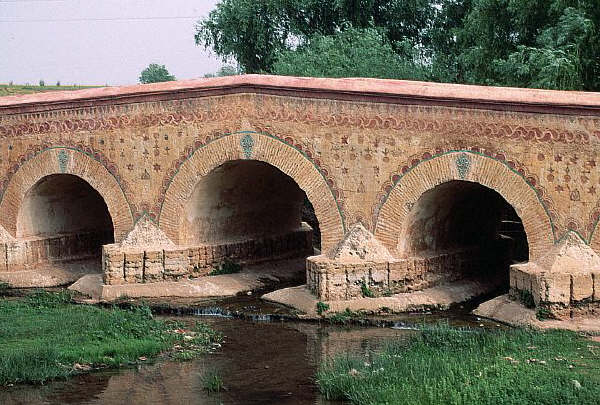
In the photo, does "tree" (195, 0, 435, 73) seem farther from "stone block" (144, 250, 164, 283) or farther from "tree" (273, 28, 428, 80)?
"stone block" (144, 250, 164, 283)

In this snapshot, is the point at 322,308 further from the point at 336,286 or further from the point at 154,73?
the point at 154,73

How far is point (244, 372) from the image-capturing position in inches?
424

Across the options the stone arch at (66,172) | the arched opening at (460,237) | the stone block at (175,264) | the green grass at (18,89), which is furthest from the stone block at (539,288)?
the green grass at (18,89)

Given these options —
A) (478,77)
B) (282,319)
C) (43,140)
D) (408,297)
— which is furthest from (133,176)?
A: (478,77)

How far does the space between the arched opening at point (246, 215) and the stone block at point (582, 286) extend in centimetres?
541

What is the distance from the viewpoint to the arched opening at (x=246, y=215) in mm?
15414

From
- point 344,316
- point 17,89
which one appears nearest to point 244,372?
point 344,316

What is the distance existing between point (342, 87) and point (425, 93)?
3.98ft

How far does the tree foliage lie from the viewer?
16.7 meters

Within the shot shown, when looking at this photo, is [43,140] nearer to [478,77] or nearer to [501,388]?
[478,77]

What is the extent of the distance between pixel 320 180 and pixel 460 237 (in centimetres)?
247

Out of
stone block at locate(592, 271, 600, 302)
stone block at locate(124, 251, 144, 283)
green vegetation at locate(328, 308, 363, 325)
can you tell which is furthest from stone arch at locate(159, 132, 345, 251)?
stone block at locate(592, 271, 600, 302)

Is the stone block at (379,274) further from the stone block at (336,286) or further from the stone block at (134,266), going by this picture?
the stone block at (134,266)

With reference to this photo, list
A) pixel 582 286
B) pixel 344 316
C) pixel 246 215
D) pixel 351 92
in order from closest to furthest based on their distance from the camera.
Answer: pixel 582 286 < pixel 344 316 < pixel 351 92 < pixel 246 215
